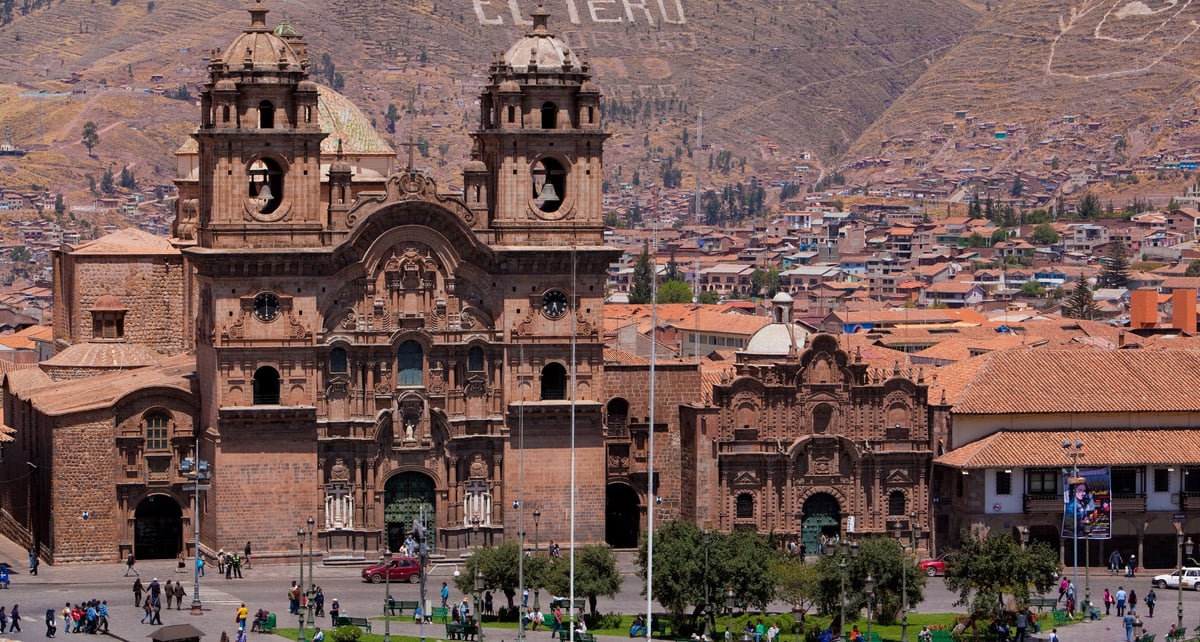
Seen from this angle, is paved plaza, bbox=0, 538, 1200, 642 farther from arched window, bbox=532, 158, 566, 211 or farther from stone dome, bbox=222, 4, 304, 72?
stone dome, bbox=222, 4, 304, 72

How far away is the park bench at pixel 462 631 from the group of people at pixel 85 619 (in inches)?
358

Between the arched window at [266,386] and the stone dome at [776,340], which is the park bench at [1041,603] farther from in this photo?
the arched window at [266,386]

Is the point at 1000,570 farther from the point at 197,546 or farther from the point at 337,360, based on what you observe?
the point at 337,360

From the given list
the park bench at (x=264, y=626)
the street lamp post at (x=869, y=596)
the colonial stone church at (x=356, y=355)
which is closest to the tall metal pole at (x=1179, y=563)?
the street lamp post at (x=869, y=596)

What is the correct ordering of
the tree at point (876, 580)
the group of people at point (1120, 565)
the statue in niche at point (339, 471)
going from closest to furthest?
the tree at point (876, 580), the statue in niche at point (339, 471), the group of people at point (1120, 565)

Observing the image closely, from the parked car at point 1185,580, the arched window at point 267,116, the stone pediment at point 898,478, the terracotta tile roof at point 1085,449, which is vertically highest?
the arched window at point 267,116

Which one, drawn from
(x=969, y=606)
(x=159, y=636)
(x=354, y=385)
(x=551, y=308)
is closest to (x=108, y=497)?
(x=354, y=385)

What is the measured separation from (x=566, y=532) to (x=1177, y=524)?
1917 centimetres

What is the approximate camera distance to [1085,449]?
10294 centimetres

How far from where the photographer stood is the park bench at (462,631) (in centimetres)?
8500

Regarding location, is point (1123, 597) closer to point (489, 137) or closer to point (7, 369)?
point (489, 137)

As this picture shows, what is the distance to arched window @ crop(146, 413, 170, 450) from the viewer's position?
10106cm

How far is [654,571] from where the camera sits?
88.3m

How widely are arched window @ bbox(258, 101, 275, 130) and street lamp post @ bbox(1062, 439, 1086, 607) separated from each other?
85.6 feet
